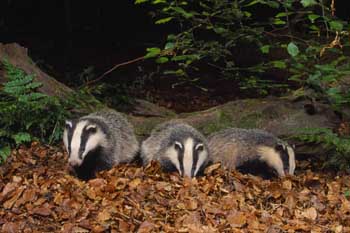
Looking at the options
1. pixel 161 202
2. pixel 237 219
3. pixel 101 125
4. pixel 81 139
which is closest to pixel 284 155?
pixel 237 219

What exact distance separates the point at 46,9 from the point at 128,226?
532 inches

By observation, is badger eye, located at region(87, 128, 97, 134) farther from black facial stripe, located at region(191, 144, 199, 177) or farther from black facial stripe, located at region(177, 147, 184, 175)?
black facial stripe, located at region(191, 144, 199, 177)

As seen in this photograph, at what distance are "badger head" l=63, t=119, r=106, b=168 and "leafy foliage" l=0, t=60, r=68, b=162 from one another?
2.75 feet

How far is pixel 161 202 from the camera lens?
549 centimetres

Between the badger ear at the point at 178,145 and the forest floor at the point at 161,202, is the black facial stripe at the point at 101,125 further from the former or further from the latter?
the badger ear at the point at 178,145

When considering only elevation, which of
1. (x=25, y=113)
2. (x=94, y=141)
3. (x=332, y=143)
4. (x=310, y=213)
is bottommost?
(x=310, y=213)

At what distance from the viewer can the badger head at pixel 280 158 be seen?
6.80 m

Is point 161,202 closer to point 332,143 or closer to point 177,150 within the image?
point 177,150

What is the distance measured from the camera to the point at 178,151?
6.47 metres

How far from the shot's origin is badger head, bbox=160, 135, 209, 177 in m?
6.34

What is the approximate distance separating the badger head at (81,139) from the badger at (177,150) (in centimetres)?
72

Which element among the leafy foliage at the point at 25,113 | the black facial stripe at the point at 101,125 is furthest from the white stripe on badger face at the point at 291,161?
the leafy foliage at the point at 25,113

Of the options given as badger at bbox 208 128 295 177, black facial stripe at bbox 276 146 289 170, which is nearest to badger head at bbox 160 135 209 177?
badger at bbox 208 128 295 177

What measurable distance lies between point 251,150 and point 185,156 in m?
0.97
